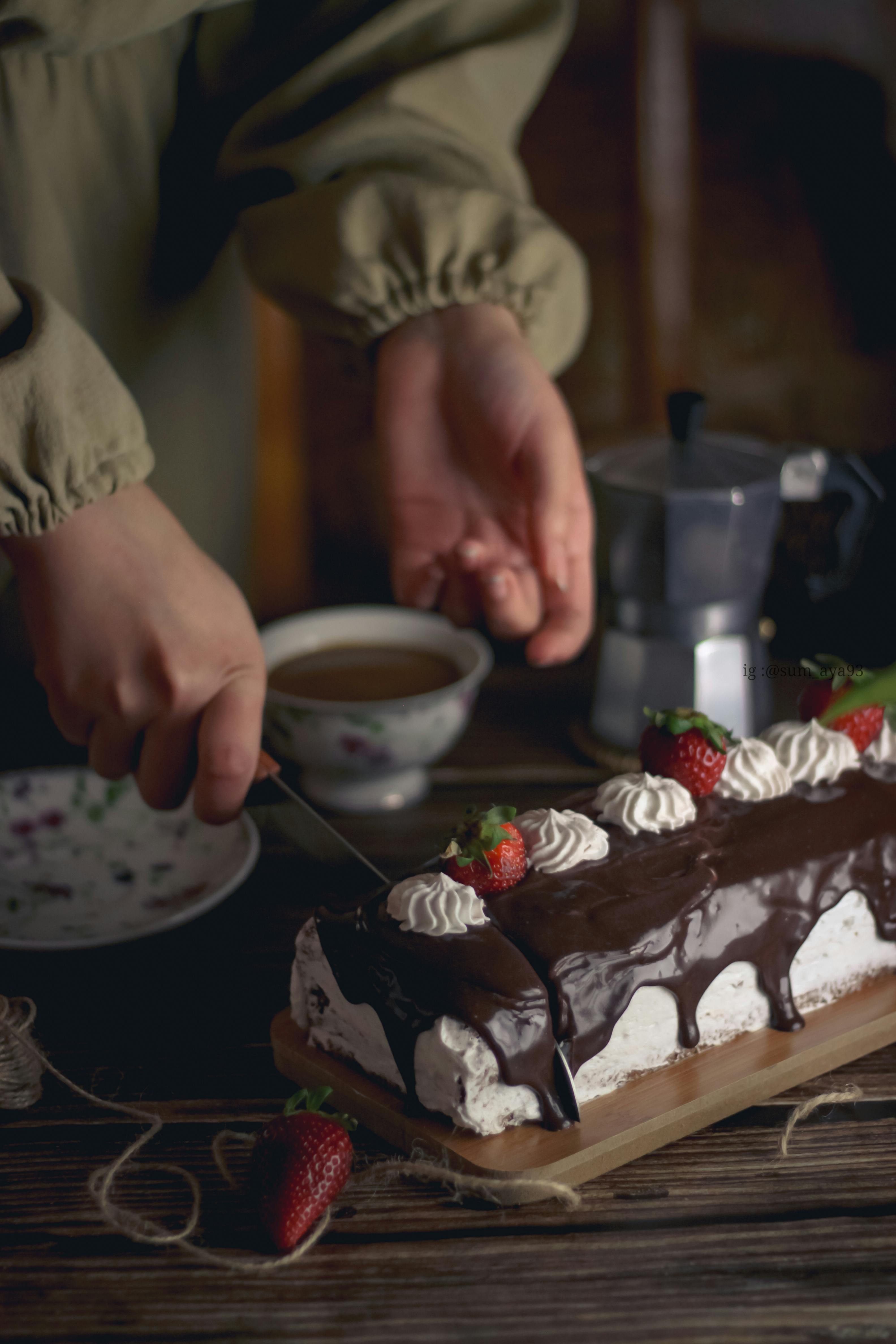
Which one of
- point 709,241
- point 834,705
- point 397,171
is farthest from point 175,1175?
point 709,241

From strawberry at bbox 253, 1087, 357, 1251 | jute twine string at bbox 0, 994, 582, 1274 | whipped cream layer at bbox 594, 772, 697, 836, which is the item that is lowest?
jute twine string at bbox 0, 994, 582, 1274

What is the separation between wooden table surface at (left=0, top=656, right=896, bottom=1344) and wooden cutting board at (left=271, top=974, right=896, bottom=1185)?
0.02 meters

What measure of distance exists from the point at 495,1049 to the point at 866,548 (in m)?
1.23

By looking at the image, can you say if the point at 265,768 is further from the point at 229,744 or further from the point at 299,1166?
the point at 299,1166

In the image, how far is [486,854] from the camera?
84cm

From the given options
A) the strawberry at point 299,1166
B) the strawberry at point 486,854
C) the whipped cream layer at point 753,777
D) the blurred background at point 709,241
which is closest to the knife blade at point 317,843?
the strawberry at point 486,854

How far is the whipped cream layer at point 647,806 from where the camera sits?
93 centimetres

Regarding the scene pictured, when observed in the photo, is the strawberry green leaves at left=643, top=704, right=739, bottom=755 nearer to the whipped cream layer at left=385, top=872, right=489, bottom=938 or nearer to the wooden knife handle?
the whipped cream layer at left=385, top=872, right=489, bottom=938

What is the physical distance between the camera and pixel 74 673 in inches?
39.6

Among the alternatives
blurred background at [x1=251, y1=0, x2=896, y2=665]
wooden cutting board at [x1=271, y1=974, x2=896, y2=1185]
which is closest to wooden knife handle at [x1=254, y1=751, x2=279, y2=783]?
wooden cutting board at [x1=271, y1=974, x2=896, y2=1185]

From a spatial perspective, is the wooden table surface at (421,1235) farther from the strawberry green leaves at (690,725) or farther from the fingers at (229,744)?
the strawberry green leaves at (690,725)

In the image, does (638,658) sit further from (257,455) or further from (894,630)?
(257,455)

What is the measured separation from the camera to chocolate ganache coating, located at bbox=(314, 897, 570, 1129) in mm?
768

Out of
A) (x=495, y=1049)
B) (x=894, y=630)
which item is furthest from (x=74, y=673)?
(x=894, y=630)
